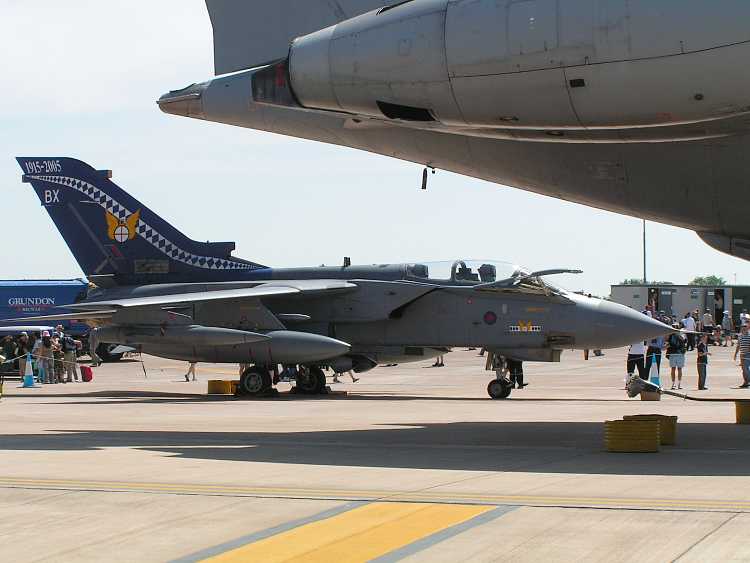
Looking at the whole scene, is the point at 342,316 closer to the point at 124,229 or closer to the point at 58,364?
the point at 124,229

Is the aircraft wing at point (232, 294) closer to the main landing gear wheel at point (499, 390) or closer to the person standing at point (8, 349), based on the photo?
the main landing gear wheel at point (499, 390)

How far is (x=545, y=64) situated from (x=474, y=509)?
166 inches

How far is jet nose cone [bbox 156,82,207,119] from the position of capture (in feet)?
44.6

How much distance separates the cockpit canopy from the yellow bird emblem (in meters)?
7.45

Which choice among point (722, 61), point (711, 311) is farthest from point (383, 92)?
point (711, 311)

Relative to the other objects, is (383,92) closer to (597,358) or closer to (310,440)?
(310,440)

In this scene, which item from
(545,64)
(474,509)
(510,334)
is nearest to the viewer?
(474,509)

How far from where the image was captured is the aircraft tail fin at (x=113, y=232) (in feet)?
86.8

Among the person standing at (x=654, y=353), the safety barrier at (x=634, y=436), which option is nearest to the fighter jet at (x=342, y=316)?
the person standing at (x=654, y=353)

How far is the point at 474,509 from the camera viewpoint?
317 inches

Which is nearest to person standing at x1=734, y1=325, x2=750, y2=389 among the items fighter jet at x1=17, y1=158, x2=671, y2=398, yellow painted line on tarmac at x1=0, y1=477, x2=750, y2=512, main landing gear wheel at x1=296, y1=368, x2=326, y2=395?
fighter jet at x1=17, y1=158, x2=671, y2=398

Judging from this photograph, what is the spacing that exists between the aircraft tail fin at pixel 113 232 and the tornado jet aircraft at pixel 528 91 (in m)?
12.9

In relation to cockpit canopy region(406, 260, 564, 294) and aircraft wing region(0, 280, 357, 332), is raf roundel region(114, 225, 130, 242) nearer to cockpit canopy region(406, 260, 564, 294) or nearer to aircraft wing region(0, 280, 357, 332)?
aircraft wing region(0, 280, 357, 332)

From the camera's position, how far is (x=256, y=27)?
13.4 meters
